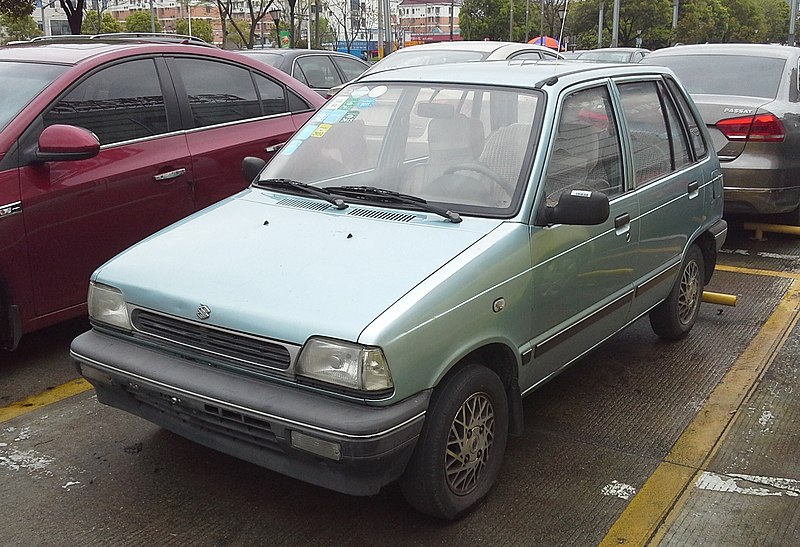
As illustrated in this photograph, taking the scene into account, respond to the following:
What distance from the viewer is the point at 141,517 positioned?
11.3 feet

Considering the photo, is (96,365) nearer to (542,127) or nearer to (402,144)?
(402,144)

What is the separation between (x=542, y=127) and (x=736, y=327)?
268 cm

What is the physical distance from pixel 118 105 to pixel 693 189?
3.43 meters

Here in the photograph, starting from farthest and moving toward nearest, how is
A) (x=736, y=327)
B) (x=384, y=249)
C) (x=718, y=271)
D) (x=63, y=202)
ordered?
(x=718, y=271) < (x=736, y=327) < (x=63, y=202) < (x=384, y=249)

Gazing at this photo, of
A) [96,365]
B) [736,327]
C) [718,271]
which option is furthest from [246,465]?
[718,271]

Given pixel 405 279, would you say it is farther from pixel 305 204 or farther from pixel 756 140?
pixel 756 140

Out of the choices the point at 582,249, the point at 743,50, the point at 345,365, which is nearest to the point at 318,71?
the point at 743,50

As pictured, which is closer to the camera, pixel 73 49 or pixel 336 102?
pixel 336 102

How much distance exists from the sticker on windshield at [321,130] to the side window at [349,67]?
942 centimetres

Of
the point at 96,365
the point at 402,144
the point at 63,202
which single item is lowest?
the point at 96,365

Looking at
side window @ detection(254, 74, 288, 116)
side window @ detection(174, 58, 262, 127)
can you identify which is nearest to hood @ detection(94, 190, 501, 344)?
side window @ detection(174, 58, 262, 127)

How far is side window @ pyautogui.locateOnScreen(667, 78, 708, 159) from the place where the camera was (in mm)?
5160

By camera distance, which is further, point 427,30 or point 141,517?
point 427,30

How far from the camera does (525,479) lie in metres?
3.79
